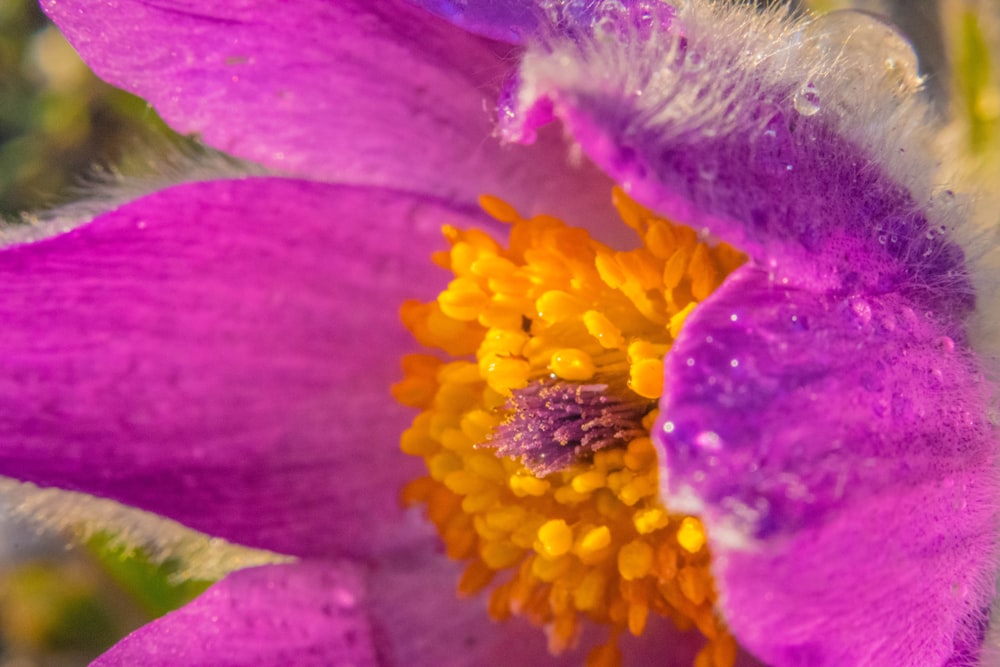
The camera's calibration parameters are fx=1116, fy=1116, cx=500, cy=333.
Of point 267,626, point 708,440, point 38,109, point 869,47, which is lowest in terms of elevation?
point 38,109

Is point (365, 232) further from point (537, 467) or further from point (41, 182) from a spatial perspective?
point (41, 182)

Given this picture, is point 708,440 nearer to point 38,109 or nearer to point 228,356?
point 228,356

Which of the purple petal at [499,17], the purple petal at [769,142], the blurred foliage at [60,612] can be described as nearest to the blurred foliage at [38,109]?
the blurred foliage at [60,612]

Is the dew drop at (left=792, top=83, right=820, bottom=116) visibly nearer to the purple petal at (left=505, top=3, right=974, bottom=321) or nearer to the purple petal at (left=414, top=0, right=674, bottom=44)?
the purple petal at (left=505, top=3, right=974, bottom=321)

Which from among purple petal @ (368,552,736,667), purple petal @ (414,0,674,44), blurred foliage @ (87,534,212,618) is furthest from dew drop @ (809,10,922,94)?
→ blurred foliage @ (87,534,212,618)

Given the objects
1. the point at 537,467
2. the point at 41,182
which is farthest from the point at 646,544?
the point at 41,182

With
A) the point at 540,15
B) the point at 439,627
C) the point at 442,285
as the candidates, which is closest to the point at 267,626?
the point at 439,627
